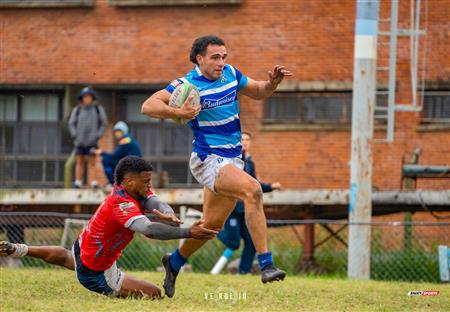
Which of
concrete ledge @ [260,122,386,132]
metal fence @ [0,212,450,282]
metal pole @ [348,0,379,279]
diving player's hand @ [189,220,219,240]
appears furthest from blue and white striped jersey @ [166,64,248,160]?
concrete ledge @ [260,122,386,132]

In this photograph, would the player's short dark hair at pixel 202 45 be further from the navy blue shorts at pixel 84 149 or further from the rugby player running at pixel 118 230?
the navy blue shorts at pixel 84 149

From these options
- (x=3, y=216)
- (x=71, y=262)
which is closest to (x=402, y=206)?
(x=3, y=216)

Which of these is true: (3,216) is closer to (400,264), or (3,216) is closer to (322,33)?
(400,264)

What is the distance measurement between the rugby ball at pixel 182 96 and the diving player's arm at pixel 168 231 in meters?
0.96

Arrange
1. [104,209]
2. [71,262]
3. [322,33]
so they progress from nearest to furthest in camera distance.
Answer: [104,209]
[71,262]
[322,33]

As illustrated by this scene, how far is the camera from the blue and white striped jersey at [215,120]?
35.7 ft

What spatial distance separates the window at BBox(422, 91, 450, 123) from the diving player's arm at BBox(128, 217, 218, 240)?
568 inches

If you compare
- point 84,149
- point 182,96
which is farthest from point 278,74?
point 84,149

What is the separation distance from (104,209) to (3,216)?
8.86 meters

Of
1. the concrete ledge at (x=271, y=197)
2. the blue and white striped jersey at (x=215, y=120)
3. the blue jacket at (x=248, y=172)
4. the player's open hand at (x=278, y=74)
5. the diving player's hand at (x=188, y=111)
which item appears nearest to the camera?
the diving player's hand at (x=188, y=111)

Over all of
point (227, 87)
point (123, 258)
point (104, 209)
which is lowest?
point (123, 258)

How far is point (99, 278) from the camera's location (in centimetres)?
1088

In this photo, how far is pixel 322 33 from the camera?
961 inches

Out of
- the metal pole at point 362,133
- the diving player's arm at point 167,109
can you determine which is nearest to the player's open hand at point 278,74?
the diving player's arm at point 167,109
